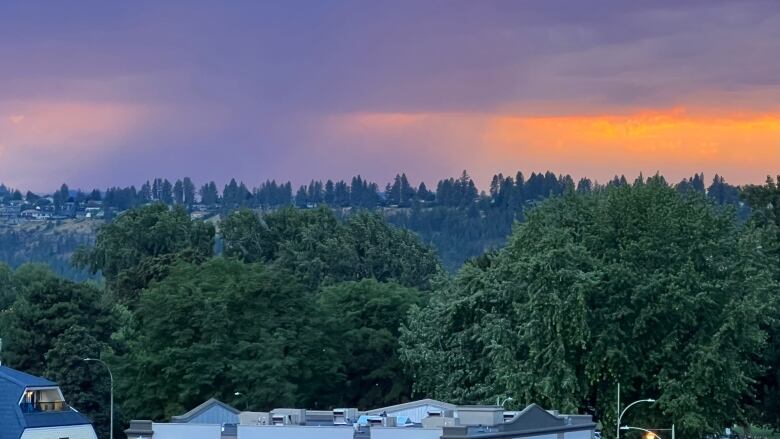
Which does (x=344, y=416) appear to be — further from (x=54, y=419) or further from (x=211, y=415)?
(x=54, y=419)

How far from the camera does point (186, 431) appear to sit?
8050 cm

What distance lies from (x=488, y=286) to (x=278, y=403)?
15.2m

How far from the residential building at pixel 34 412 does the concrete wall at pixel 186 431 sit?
8666 millimetres

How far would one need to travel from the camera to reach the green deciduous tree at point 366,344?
11519 centimetres

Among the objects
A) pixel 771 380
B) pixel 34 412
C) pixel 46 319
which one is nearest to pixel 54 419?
pixel 34 412

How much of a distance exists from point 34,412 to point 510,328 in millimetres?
29989

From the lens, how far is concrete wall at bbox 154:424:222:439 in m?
79.8

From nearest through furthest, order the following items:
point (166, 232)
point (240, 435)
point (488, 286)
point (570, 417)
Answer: point (240, 435) < point (570, 417) < point (488, 286) < point (166, 232)

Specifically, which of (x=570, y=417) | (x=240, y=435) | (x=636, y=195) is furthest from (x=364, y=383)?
(x=240, y=435)

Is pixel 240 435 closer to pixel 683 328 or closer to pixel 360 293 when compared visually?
pixel 683 328

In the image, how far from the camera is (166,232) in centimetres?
16838

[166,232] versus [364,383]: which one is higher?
[166,232]

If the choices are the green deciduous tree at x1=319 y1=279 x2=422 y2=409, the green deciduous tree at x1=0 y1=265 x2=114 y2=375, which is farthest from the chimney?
the green deciduous tree at x1=319 y1=279 x2=422 y2=409

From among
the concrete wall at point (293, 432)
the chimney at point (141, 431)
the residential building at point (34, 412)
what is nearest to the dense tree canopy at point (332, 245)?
the residential building at point (34, 412)
